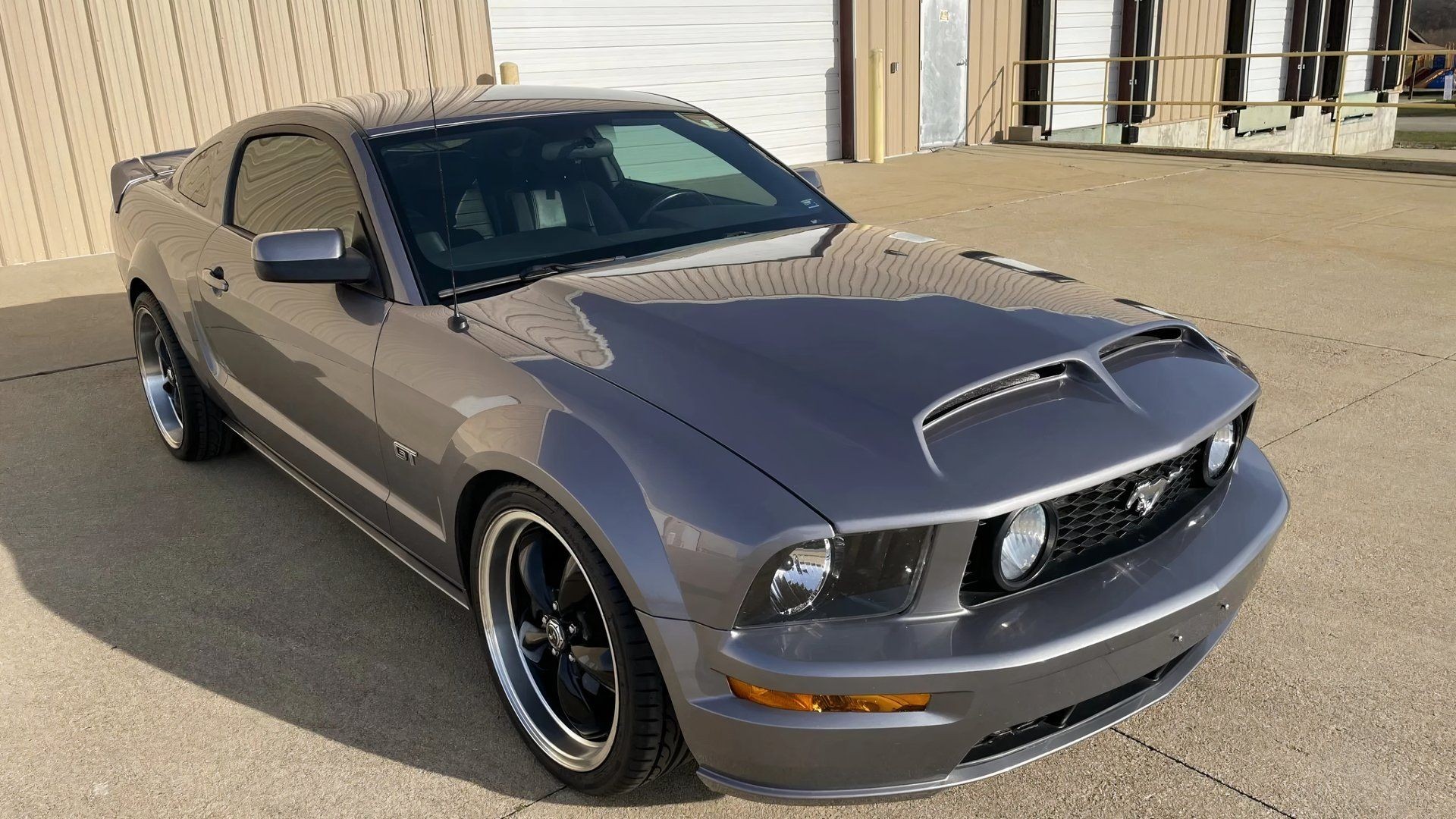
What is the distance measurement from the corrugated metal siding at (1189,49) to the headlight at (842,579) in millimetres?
17918

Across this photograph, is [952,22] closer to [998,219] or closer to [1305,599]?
[998,219]

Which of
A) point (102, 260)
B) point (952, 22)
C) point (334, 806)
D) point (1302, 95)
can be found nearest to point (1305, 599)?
point (334, 806)

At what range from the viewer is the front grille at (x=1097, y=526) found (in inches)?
85.0

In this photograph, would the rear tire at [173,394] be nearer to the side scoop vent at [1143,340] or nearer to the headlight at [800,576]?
the headlight at [800,576]

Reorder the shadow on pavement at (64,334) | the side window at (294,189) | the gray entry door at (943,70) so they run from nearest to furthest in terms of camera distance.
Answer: the side window at (294,189)
the shadow on pavement at (64,334)
the gray entry door at (943,70)

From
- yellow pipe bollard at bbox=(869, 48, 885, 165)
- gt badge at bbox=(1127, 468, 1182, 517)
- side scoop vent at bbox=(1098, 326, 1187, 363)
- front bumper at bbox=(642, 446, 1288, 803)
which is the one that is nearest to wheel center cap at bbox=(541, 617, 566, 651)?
front bumper at bbox=(642, 446, 1288, 803)

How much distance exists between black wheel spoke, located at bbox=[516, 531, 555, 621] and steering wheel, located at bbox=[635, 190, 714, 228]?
1.19 metres

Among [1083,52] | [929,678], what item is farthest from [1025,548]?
[1083,52]

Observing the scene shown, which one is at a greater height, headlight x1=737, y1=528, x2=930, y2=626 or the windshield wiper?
the windshield wiper

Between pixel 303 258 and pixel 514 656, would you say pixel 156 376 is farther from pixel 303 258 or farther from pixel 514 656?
pixel 514 656

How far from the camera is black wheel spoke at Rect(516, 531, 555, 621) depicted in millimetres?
2588

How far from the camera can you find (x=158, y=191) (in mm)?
4785

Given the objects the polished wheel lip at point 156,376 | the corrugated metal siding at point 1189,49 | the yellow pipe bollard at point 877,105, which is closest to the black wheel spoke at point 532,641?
the polished wheel lip at point 156,376

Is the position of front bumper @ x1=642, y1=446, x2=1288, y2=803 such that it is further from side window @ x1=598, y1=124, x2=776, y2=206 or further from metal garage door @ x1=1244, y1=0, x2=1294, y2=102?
metal garage door @ x1=1244, y1=0, x2=1294, y2=102
